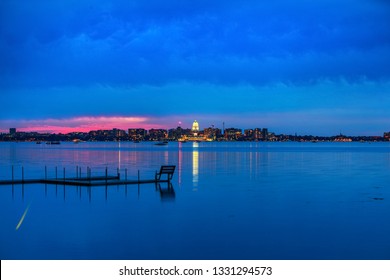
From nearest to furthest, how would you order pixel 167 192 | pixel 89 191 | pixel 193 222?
pixel 193 222 → pixel 89 191 → pixel 167 192

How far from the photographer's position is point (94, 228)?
25.9 m

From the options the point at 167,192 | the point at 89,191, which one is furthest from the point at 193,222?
the point at 89,191

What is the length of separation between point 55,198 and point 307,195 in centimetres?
1723

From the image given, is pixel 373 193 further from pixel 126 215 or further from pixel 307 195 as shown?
pixel 126 215

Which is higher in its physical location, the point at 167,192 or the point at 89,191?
the point at 89,191

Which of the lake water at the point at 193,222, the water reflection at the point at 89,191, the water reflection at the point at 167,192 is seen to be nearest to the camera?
the lake water at the point at 193,222

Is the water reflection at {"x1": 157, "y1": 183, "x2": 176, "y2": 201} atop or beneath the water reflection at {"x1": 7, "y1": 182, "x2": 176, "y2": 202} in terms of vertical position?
beneath

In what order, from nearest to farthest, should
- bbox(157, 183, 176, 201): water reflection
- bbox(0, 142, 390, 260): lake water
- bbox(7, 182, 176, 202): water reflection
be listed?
bbox(0, 142, 390, 260): lake water → bbox(157, 183, 176, 201): water reflection → bbox(7, 182, 176, 202): water reflection

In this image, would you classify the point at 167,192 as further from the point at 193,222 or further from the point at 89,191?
the point at 193,222

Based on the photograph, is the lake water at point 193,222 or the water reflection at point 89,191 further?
the water reflection at point 89,191

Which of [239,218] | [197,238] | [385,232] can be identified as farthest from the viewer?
[239,218]

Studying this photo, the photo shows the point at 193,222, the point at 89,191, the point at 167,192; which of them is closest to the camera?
the point at 193,222

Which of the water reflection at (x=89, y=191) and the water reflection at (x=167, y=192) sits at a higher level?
the water reflection at (x=89, y=191)
